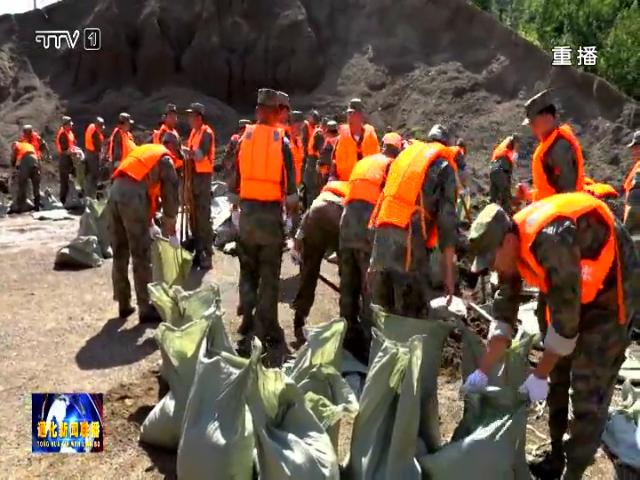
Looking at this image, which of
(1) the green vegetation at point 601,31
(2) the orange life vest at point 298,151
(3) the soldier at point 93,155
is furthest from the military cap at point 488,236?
(1) the green vegetation at point 601,31

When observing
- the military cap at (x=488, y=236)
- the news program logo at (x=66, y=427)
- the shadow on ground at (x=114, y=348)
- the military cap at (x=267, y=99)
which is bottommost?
the shadow on ground at (x=114, y=348)

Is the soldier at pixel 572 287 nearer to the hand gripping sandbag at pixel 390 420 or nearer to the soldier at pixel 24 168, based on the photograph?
the hand gripping sandbag at pixel 390 420

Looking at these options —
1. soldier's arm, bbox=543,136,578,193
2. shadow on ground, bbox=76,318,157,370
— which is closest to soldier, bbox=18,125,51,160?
shadow on ground, bbox=76,318,157,370

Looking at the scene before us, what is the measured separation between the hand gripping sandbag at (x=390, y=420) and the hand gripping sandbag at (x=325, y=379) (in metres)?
0.11

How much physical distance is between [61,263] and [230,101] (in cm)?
1241

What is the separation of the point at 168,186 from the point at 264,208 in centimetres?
118

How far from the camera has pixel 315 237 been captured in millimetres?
5590

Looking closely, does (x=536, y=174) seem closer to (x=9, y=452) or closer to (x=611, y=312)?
(x=611, y=312)

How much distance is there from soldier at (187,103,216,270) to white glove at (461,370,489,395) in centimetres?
550

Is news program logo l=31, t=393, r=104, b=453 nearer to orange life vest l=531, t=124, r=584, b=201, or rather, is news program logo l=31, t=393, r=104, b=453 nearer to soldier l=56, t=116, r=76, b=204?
orange life vest l=531, t=124, r=584, b=201

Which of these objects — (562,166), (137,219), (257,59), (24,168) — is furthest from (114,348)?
(257,59)

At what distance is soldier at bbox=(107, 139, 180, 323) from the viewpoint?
5.89 metres

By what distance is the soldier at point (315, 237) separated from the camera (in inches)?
215

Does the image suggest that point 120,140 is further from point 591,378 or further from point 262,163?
point 591,378
